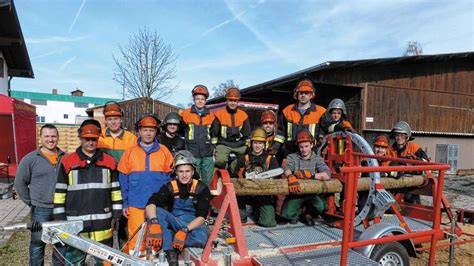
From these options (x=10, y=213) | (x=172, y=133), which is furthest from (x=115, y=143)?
(x=10, y=213)

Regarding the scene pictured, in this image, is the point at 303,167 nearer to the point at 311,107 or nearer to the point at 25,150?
the point at 311,107

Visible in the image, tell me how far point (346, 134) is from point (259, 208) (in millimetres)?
1700

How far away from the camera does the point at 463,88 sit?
56.3ft

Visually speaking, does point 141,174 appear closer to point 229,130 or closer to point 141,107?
point 229,130

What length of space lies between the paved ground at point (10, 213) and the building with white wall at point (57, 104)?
4874 cm

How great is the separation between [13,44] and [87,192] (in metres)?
17.3

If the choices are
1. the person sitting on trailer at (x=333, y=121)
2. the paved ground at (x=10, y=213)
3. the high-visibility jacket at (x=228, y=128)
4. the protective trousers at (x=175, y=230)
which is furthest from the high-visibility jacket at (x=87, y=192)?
the paved ground at (x=10, y=213)

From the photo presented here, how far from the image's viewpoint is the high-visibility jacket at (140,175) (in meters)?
3.65

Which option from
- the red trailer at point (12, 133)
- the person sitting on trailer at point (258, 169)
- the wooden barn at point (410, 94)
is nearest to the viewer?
the person sitting on trailer at point (258, 169)

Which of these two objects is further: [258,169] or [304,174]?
[258,169]

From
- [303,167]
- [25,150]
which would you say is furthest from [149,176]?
[25,150]

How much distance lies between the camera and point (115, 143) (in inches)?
166

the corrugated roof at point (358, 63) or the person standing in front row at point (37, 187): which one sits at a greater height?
the corrugated roof at point (358, 63)

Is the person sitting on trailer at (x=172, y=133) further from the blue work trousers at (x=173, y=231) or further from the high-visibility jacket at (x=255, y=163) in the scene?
the blue work trousers at (x=173, y=231)
